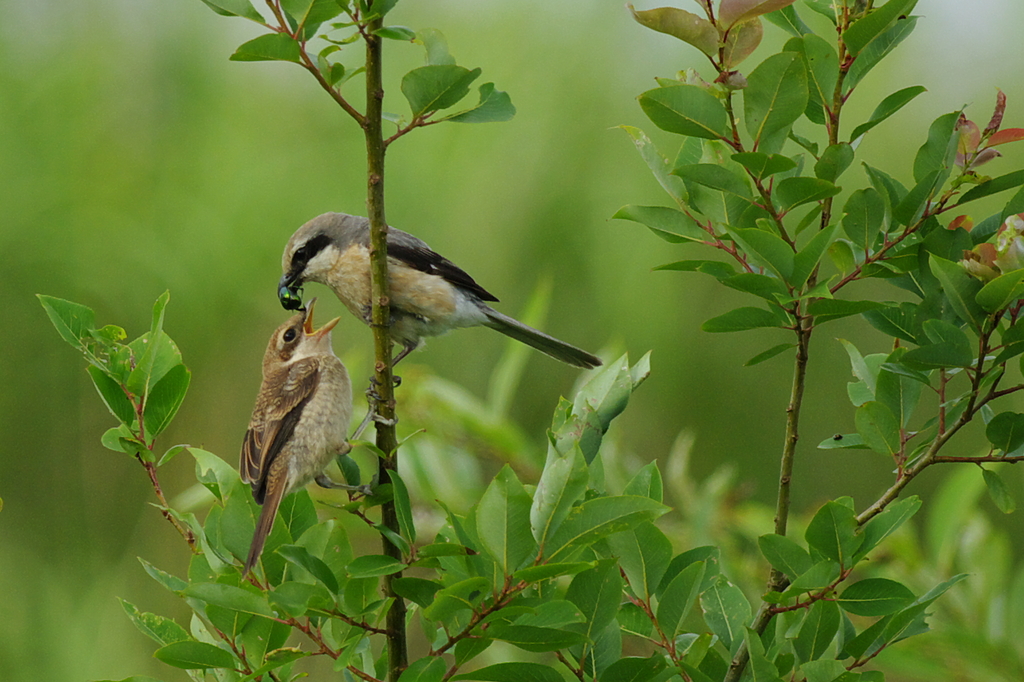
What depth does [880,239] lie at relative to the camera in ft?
3.76

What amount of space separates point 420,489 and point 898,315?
1684 millimetres

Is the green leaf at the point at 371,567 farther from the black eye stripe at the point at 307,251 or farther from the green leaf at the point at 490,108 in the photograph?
the black eye stripe at the point at 307,251

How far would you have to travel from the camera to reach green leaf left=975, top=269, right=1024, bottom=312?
98 cm

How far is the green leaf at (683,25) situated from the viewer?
1.03 metres

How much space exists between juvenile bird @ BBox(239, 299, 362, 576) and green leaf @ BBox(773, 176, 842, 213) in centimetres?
111

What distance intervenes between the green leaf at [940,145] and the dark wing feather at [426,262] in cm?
149

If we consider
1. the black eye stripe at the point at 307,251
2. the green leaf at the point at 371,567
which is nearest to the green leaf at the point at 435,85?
the green leaf at the point at 371,567

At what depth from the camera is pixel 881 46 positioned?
1110mm

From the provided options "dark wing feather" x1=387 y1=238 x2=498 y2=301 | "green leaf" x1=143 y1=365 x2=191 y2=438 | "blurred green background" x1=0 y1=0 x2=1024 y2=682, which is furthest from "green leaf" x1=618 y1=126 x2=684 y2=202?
"blurred green background" x1=0 y1=0 x2=1024 y2=682

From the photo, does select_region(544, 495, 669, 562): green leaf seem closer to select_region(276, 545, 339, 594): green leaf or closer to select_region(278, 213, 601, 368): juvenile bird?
select_region(276, 545, 339, 594): green leaf

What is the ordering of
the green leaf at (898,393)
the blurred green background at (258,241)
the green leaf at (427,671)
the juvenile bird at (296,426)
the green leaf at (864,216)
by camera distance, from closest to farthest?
the green leaf at (427,671) → the green leaf at (864,216) → the green leaf at (898,393) → the juvenile bird at (296,426) → the blurred green background at (258,241)

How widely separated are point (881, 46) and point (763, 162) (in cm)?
24

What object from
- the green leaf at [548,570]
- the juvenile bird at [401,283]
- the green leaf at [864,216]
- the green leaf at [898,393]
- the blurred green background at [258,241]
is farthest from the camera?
the blurred green background at [258,241]

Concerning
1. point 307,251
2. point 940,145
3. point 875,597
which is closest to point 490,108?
point 940,145
